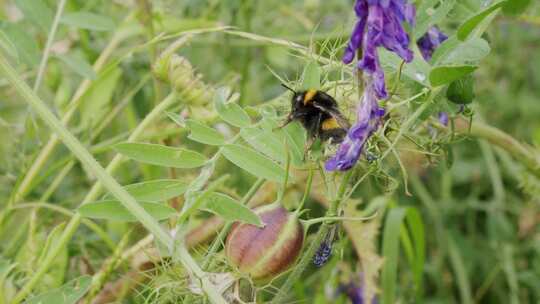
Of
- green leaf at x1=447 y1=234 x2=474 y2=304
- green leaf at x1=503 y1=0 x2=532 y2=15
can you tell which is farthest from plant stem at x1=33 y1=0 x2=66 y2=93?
green leaf at x1=447 y1=234 x2=474 y2=304

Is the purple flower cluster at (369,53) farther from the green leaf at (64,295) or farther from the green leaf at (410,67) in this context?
the green leaf at (64,295)

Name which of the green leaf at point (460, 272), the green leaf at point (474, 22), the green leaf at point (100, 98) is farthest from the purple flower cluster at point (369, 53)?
the green leaf at point (460, 272)

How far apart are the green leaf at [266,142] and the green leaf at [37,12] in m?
0.40

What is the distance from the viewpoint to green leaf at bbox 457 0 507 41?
0.73m

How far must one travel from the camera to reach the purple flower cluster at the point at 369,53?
0.65 m

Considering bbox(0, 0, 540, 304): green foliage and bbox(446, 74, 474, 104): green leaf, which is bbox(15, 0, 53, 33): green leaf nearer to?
bbox(0, 0, 540, 304): green foliage

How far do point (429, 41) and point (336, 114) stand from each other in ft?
0.93

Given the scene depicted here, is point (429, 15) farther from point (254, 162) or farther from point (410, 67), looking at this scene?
point (254, 162)

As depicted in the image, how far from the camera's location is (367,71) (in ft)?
2.14

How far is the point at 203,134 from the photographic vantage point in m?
0.77

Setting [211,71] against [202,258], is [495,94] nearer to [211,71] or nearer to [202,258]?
[211,71]

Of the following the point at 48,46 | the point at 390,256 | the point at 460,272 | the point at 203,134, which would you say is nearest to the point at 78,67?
the point at 48,46

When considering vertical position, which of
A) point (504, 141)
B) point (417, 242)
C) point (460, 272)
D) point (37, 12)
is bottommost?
point (460, 272)

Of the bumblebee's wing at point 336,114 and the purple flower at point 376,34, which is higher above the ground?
the purple flower at point 376,34
